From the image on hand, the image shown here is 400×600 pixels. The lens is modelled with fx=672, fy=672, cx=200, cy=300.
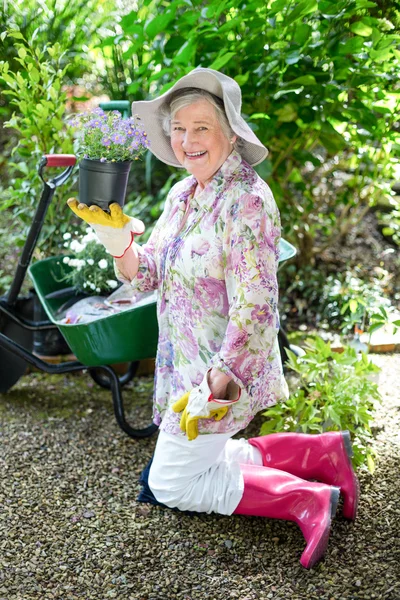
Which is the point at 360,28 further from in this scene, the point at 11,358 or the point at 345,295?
the point at 11,358

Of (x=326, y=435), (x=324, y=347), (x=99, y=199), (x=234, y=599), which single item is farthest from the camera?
(x=324, y=347)

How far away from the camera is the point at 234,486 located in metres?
2.16

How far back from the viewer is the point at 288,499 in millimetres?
2119

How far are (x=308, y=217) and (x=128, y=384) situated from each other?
5.25 ft

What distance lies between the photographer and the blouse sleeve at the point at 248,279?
1.91 m

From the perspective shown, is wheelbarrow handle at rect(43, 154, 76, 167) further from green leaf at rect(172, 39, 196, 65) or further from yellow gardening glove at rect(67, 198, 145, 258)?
green leaf at rect(172, 39, 196, 65)

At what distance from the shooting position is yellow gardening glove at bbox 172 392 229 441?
6.46ft

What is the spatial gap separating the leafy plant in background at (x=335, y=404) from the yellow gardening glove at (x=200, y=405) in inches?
23.0

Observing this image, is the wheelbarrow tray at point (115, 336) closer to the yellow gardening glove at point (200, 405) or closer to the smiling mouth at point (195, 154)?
the yellow gardening glove at point (200, 405)

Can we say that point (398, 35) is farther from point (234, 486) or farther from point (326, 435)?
point (234, 486)

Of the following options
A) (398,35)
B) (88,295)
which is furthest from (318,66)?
(88,295)

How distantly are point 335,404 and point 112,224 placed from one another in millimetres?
1094

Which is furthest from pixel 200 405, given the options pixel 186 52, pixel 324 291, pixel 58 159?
pixel 324 291

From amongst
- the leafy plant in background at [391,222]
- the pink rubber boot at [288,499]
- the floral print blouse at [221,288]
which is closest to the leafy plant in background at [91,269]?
the floral print blouse at [221,288]
